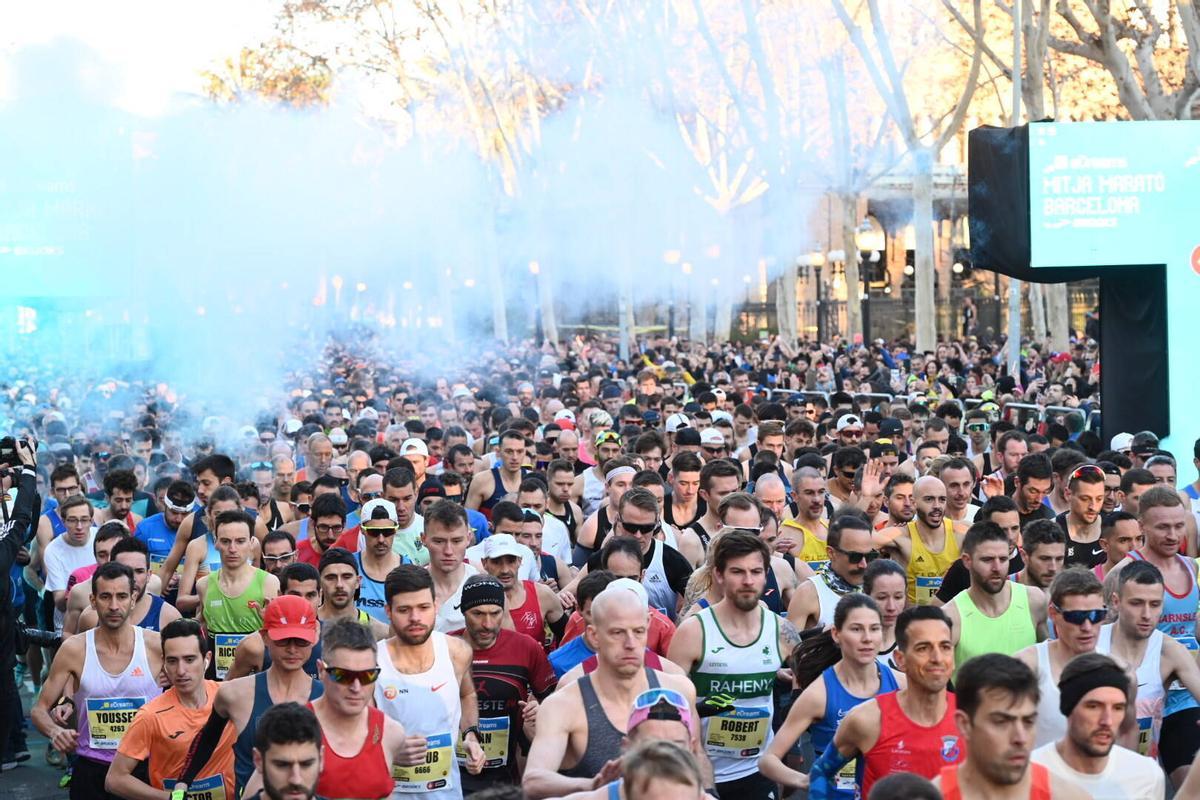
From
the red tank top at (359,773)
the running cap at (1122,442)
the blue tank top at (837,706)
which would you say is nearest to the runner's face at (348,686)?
the red tank top at (359,773)

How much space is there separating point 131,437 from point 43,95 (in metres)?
3.53

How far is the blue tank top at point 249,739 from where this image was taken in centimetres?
580

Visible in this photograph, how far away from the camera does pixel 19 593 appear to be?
10.5 meters

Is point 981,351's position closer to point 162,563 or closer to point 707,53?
point 707,53

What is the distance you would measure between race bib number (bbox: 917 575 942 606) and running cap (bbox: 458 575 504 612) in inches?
102

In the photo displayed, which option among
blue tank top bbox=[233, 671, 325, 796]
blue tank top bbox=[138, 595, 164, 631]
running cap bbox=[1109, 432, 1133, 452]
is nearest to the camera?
blue tank top bbox=[233, 671, 325, 796]

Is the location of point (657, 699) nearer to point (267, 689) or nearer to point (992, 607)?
point (267, 689)

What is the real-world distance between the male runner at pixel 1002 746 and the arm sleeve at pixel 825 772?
2.83ft

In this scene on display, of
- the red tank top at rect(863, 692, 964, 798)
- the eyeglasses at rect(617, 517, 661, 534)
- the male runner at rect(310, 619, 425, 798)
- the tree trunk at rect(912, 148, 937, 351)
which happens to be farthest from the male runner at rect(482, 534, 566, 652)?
the tree trunk at rect(912, 148, 937, 351)

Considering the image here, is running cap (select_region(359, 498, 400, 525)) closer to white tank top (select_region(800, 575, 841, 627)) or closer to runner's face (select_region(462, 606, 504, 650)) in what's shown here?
runner's face (select_region(462, 606, 504, 650))

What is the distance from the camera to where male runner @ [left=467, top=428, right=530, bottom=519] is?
11406 millimetres

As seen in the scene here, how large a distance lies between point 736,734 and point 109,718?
2.66 metres

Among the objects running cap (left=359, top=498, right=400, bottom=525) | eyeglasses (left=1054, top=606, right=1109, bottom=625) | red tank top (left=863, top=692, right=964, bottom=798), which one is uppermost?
running cap (left=359, top=498, right=400, bottom=525)

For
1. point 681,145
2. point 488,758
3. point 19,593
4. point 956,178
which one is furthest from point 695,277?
point 488,758
